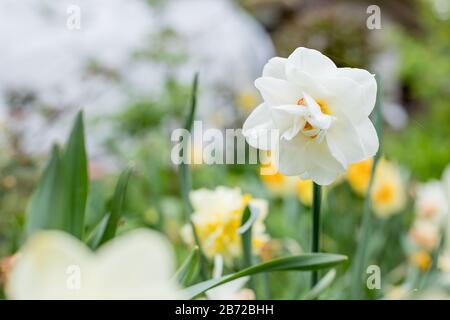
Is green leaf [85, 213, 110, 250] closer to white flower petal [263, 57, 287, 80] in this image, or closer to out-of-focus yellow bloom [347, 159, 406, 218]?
white flower petal [263, 57, 287, 80]

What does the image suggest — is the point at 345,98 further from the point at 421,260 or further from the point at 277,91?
the point at 421,260

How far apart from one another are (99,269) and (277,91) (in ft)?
0.45

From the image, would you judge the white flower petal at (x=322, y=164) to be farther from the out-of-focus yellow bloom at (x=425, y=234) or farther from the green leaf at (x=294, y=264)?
the out-of-focus yellow bloom at (x=425, y=234)

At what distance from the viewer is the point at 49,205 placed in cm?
36

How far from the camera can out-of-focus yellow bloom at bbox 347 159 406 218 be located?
2.88 ft

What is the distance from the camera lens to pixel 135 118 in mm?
2381

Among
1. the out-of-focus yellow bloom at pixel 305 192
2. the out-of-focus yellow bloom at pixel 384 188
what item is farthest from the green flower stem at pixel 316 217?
the out-of-focus yellow bloom at pixel 384 188

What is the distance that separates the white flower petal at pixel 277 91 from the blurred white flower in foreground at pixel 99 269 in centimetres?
12

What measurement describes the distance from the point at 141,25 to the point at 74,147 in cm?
246

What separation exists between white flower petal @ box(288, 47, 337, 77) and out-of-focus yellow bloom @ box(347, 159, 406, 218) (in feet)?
1.82

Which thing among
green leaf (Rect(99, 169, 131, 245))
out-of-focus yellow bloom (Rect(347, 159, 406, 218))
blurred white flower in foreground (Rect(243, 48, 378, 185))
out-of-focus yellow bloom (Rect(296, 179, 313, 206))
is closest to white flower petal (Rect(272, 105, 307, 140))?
blurred white flower in foreground (Rect(243, 48, 378, 185))

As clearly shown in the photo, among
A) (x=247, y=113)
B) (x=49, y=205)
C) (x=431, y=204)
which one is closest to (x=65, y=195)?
(x=49, y=205)

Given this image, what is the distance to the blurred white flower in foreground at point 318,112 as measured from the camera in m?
0.30
